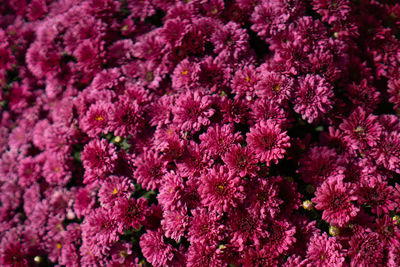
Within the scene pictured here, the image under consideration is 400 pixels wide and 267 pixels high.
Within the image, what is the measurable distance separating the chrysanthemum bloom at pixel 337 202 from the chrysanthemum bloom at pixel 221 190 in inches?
19.2

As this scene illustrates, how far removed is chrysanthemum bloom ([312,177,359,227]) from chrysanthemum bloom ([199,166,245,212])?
0.49 meters

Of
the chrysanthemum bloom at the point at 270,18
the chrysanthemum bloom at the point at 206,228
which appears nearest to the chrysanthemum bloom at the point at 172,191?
the chrysanthemum bloom at the point at 206,228

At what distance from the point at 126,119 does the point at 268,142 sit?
0.98 metres

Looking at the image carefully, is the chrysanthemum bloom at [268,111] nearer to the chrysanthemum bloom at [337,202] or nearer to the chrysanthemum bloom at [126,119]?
the chrysanthemum bloom at [337,202]

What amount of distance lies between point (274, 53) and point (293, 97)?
1.59ft

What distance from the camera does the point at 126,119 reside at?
226 cm

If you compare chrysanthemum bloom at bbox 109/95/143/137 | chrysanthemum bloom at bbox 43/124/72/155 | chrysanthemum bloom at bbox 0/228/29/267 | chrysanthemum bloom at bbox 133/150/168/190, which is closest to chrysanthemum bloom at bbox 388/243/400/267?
chrysanthemum bloom at bbox 133/150/168/190

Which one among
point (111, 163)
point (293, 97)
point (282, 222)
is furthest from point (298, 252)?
point (111, 163)

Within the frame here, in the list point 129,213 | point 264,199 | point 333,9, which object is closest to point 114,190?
point 129,213

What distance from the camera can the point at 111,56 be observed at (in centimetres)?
270

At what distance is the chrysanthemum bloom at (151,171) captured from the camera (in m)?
2.14

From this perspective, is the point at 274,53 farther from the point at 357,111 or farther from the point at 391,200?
the point at 391,200

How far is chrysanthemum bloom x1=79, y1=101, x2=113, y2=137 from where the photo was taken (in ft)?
7.63

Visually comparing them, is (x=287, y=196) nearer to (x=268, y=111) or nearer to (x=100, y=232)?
(x=268, y=111)
